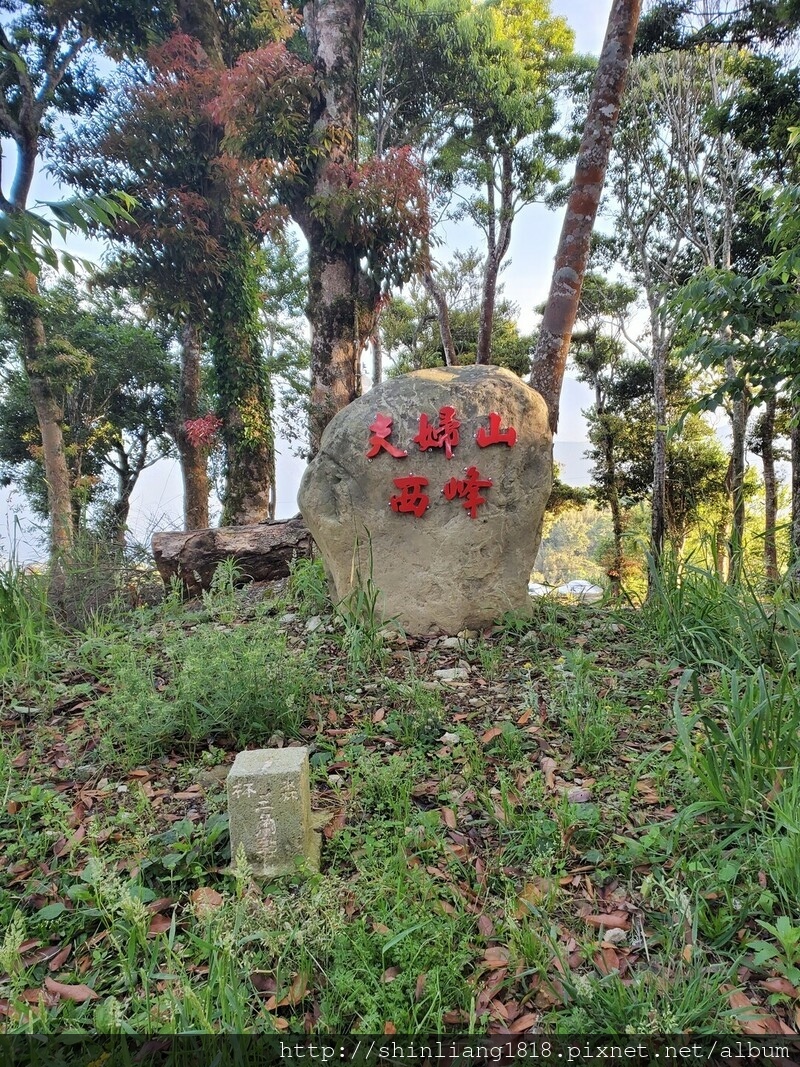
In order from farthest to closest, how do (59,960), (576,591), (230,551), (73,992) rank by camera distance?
(230,551), (576,591), (59,960), (73,992)

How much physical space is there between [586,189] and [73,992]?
5196 millimetres

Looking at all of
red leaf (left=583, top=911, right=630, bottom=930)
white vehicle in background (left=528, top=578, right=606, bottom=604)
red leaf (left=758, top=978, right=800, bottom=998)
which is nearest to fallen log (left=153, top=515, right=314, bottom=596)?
white vehicle in background (left=528, top=578, right=606, bottom=604)

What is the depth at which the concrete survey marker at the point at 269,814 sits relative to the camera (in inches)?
67.4

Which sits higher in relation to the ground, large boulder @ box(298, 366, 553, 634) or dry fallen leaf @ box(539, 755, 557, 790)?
large boulder @ box(298, 366, 553, 634)

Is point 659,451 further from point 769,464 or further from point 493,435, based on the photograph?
point 493,435

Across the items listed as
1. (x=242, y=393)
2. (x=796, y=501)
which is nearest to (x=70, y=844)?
(x=796, y=501)

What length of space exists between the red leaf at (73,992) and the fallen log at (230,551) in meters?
3.30

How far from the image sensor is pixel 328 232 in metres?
5.38

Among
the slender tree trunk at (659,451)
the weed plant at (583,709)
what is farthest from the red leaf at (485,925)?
the slender tree trunk at (659,451)

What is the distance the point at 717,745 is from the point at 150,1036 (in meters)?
1.85

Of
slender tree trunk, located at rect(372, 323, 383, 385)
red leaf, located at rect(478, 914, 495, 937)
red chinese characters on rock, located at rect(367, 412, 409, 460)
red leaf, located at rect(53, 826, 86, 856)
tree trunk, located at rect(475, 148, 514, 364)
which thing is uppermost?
tree trunk, located at rect(475, 148, 514, 364)

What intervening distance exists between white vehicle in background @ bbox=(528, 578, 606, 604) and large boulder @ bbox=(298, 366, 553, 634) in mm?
463

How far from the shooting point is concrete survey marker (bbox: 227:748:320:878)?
1.71 m

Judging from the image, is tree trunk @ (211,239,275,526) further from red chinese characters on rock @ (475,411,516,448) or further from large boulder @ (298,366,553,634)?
red chinese characters on rock @ (475,411,516,448)
